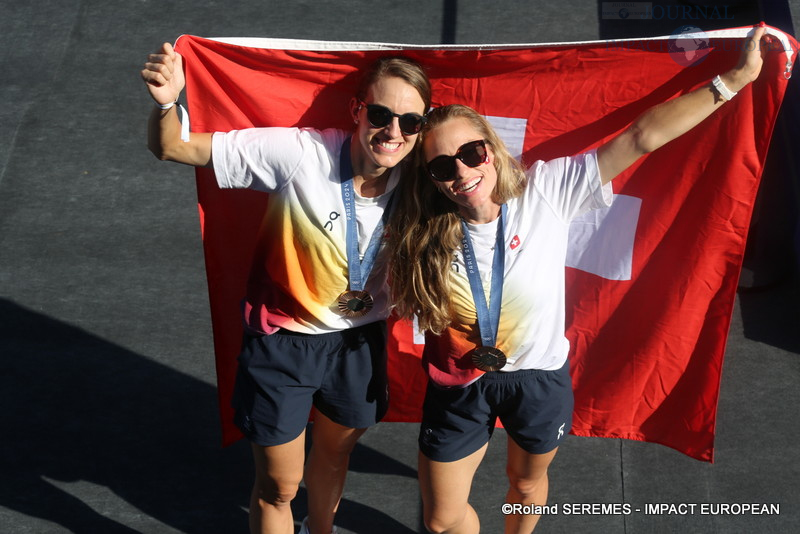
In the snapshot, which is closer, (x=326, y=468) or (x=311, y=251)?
(x=311, y=251)

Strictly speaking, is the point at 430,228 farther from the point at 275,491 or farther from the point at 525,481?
the point at 275,491

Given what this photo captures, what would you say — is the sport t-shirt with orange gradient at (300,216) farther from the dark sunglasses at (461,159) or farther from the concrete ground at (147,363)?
the concrete ground at (147,363)

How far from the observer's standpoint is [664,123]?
3.28m

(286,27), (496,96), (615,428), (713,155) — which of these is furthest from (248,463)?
(286,27)

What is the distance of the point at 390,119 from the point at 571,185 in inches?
26.0

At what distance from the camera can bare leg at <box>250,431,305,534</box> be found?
12.0 feet

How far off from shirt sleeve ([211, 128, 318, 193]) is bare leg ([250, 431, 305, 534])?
996 millimetres

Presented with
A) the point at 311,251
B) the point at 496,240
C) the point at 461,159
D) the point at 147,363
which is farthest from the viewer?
the point at 147,363

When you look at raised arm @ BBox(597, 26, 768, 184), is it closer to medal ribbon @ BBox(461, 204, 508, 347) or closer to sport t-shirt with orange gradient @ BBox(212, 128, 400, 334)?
medal ribbon @ BBox(461, 204, 508, 347)

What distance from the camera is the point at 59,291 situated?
5.47 metres

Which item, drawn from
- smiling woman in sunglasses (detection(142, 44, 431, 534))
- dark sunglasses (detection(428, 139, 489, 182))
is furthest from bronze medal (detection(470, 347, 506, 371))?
dark sunglasses (detection(428, 139, 489, 182))

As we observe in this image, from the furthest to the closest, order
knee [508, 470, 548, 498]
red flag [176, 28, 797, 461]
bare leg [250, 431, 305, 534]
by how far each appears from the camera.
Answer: knee [508, 470, 548, 498] → bare leg [250, 431, 305, 534] → red flag [176, 28, 797, 461]

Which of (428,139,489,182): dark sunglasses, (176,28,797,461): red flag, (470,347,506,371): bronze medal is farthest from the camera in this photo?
(176,28,797,461): red flag

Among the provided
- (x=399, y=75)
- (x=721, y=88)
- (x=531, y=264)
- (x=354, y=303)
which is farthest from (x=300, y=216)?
(x=721, y=88)
